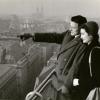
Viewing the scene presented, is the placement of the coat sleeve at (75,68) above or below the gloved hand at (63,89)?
above

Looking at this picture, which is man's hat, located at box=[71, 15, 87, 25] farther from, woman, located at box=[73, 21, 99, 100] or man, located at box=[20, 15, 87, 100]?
woman, located at box=[73, 21, 99, 100]

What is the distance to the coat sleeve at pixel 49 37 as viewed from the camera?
175cm

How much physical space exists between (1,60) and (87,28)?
9.21 metres

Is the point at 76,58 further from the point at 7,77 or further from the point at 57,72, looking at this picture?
the point at 7,77

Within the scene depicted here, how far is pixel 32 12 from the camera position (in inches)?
320

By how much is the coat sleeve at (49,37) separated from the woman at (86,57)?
31 centimetres

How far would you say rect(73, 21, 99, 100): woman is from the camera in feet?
4.75

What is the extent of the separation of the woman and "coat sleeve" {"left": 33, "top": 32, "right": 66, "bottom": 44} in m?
0.31

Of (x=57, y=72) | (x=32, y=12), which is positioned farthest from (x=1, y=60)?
(x=57, y=72)

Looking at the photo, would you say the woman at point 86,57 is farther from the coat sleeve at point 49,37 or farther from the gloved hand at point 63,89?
the coat sleeve at point 49,37

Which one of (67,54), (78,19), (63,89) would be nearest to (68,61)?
(67,54)

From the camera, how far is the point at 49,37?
5.79 feet

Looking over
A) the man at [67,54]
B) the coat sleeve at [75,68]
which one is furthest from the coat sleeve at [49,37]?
the coat sleeve at [75,68]

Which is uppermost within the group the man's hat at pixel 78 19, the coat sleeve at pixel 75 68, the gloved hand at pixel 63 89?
the man's hat at pixel 78 19
